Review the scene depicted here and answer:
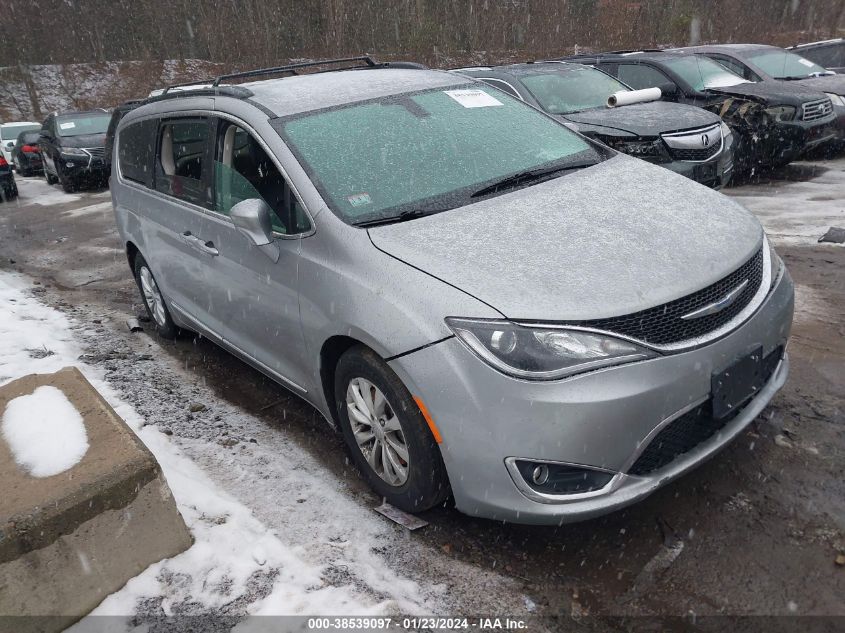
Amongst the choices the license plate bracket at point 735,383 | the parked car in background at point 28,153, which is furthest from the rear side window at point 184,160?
the parked car in background at point 28,153

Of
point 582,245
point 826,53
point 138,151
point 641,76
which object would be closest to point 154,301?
point 138,151

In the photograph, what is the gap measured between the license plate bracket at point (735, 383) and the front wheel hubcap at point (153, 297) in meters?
4.01

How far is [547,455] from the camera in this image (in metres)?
2.38

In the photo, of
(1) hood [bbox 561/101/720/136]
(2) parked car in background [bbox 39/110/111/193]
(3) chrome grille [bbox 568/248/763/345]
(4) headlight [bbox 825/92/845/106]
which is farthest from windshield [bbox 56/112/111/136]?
(3) chrome grille [bbox 568/248/763/345]

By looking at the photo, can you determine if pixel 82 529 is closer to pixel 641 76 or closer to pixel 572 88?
pixel 572 88

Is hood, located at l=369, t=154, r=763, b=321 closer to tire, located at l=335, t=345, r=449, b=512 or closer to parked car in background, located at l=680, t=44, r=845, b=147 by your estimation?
tire, located at l=335, t=345, r=449, b=512

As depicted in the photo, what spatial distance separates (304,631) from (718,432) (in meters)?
1.72

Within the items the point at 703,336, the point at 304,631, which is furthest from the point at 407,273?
the point at 304,631

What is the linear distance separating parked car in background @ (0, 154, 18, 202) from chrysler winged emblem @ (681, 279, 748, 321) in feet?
46.5

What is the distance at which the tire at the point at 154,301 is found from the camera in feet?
17.1

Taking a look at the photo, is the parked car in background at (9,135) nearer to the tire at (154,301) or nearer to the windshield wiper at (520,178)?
the tire at (154,301)

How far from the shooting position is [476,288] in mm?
2500

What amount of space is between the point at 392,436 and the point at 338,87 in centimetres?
207

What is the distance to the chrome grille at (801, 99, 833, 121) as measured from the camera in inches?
332
